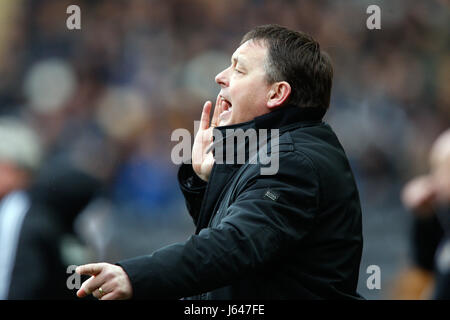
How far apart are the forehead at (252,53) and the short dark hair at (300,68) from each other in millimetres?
28

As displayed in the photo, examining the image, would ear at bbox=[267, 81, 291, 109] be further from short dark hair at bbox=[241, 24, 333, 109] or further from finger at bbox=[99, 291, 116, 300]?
finger at bbox=[99, 291, 116, 300]

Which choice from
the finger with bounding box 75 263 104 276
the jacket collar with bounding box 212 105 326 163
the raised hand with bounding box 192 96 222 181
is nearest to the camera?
the finger with bounding box 75 263 104 276

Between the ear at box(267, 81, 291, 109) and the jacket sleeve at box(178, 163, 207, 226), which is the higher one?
the ear at box(267, 81, 291, 109)

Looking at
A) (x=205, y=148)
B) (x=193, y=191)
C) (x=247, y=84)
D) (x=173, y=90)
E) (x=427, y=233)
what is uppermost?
(x=173, y=90)

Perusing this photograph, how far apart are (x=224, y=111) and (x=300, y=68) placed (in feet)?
1.26

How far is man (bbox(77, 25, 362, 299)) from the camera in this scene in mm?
2209

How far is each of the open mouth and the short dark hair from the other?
230mm

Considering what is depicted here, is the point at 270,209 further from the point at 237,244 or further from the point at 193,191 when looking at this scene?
the point at 193,191

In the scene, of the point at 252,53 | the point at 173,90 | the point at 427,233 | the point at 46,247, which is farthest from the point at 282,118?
the point at 173,90

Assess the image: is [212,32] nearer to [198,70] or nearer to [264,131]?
[198,70]

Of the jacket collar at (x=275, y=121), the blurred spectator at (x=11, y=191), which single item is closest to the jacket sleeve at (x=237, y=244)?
the jacket collar at (x=275, y=121)

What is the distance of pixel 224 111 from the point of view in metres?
3.01

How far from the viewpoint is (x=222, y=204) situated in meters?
2.62

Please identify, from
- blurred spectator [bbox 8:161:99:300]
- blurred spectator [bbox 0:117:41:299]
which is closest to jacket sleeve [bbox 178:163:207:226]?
blurred spectator [bbox 8:161:99:300]
